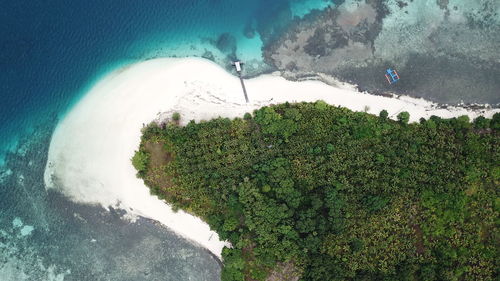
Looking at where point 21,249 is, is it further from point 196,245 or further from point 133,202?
point 196,245

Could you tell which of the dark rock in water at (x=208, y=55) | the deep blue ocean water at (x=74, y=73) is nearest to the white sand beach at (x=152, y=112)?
the dark rock in water at (x=208, y=55)

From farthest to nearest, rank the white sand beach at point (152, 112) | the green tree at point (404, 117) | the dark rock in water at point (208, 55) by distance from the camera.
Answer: the dark rock in water at point (208, 55)
the white sand beach at point (152, 112)
the green tree at point (404, 117)

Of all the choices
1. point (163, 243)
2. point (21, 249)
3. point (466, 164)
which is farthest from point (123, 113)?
point (466, 164)

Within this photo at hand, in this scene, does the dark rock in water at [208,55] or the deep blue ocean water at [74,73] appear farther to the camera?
the dark rock in water at [208,55]

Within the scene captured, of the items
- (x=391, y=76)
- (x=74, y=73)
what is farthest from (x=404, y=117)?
→ (x=74, y=73)

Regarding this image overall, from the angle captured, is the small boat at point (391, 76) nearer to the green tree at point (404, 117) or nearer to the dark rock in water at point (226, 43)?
the green tree at point (404, 117)
